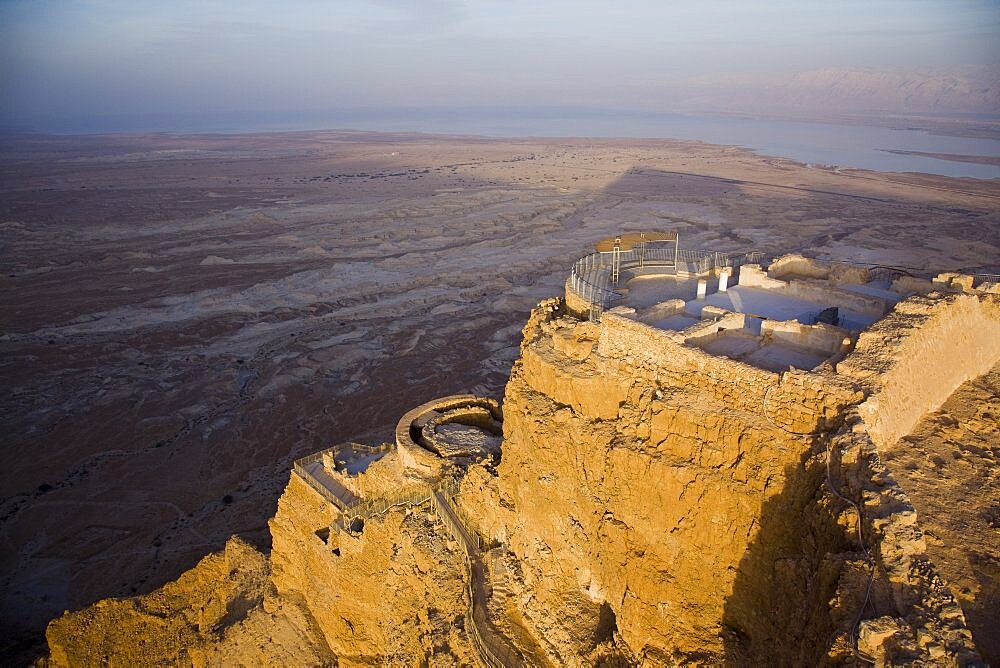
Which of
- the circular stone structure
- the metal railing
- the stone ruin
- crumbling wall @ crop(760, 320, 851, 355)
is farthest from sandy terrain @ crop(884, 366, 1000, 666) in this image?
the circular stone structure

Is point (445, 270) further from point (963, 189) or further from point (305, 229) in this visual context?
point (963, 189)

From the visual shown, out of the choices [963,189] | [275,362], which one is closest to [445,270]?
[275,362]

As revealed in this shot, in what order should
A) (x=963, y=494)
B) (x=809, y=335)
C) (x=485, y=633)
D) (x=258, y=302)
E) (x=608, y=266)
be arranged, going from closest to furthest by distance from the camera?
(x=963, y=494) < (x=809, y=335) < (x=485, y=633) < (x=608, y=266) < (x=258, y=302)

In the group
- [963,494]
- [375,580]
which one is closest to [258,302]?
[375,580]

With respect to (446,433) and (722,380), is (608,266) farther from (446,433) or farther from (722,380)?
(722,380)

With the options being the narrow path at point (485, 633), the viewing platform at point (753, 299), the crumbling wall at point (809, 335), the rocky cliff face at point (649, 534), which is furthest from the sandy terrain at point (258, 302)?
the crumbling wall at point (809, 335)

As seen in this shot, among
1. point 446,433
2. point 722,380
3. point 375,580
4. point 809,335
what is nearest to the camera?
point 722,380
